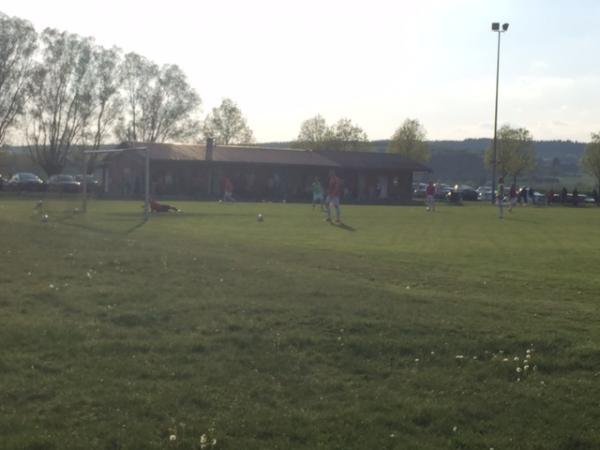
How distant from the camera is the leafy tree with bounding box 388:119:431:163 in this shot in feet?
329

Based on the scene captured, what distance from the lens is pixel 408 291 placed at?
1224 centimetres

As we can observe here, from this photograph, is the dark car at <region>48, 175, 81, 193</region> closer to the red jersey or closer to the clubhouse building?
the clubhouse building

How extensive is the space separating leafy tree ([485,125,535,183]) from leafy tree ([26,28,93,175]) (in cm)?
4780

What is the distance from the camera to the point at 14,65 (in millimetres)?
71625

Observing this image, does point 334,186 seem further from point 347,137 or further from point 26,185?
point 347,137

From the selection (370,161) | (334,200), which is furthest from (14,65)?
(334,200)

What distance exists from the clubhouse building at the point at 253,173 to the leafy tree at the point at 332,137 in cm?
2174

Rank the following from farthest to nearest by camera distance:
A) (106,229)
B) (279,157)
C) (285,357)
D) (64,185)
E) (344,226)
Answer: (279,157), (64,185), (344,226), (106,229), (285,357)

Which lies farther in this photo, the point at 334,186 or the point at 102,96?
the point at 102,96

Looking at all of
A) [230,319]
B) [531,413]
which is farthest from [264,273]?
[531,413]

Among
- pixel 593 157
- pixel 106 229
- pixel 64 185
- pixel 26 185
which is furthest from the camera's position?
pixel 593 157

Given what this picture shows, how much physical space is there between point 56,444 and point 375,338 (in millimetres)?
3725

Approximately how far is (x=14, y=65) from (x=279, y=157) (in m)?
24.7

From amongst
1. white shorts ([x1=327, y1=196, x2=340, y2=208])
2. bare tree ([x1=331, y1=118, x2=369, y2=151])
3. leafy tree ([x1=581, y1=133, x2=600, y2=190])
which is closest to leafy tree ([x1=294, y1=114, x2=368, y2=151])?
bare tree ([x1=331, y1=118, x2=369, y2=151])
